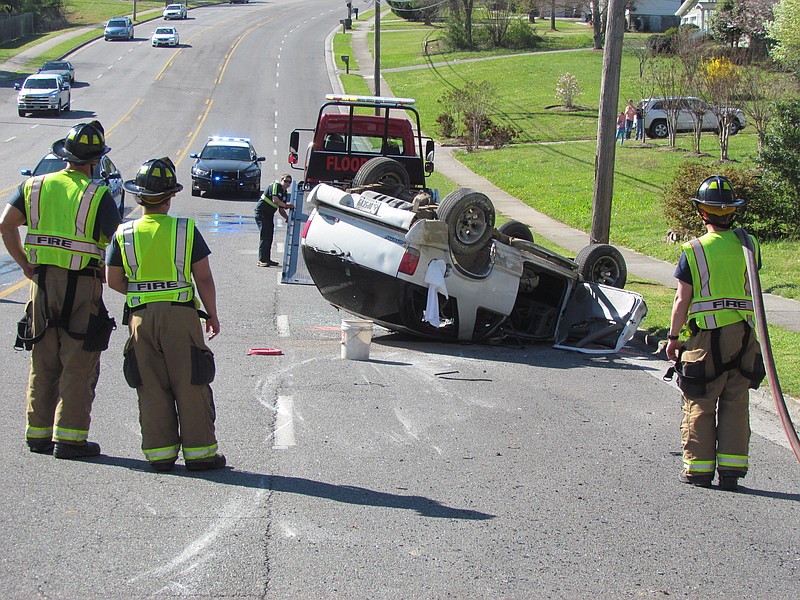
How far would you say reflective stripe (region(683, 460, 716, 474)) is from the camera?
634 cm

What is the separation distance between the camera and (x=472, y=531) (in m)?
5.39

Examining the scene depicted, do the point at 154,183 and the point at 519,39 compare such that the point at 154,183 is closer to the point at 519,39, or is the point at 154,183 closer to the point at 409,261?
the point at 409,261

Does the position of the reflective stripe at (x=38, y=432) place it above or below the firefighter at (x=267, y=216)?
above

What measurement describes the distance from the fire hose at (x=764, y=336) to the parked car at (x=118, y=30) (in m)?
72.1

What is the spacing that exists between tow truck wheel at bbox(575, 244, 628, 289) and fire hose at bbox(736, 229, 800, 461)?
5.40m

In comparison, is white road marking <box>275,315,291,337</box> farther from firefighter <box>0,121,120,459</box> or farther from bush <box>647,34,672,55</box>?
bush <box>647,34,672,55</box>

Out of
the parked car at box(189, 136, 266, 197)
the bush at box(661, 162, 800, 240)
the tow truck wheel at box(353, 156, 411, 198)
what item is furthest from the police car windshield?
the tow truck wheel at box(353, 156, 411, 198)

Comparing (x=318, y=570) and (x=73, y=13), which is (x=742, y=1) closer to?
(x=318, y=570)

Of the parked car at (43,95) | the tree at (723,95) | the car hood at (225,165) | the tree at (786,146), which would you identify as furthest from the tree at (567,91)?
the tree at (786,146)

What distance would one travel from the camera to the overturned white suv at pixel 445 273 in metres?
10.1

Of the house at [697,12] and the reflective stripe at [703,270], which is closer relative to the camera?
the reflective stripe at [703,270]

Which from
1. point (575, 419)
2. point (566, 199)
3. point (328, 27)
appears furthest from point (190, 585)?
point (328, 27)

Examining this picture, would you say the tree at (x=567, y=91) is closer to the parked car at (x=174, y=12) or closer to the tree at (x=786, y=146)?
the tree at (x=786, y=146)

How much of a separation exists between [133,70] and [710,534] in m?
59.7
